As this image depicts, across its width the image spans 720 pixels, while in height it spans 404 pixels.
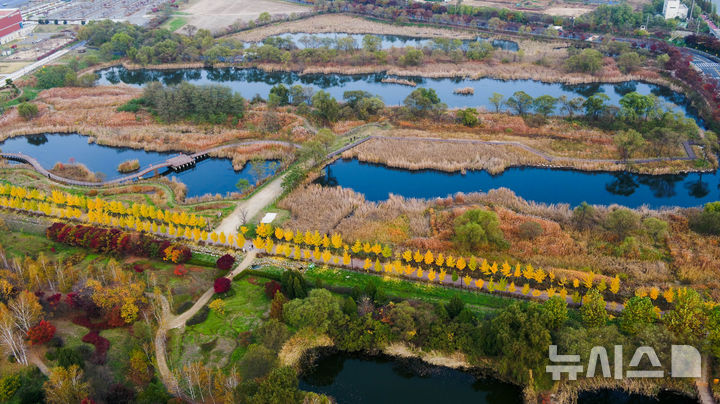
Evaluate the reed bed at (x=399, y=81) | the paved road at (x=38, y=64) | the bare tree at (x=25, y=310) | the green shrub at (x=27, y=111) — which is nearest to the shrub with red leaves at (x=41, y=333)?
the bare tree at (x=25, y=310)

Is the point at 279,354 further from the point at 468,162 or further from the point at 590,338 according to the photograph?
the point at 468,162

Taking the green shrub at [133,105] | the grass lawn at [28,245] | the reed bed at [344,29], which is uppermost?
the reed bed at [344,29]

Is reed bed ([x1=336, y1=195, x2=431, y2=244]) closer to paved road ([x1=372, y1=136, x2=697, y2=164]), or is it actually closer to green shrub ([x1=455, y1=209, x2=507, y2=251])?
green shrub ([x1=455, y1=209, x2=507, y2=251])

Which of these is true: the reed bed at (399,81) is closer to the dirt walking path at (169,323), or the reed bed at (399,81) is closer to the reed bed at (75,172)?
the reed bed at (75,172)

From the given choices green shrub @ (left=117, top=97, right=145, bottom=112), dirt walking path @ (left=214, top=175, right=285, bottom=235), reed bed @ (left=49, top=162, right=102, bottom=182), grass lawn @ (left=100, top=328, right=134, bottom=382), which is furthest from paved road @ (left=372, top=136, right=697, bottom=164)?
grass lawn @ (left=100, top=328, right=134, bottom=382)

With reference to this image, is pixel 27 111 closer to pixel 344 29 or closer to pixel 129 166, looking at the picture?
pixel 129 166

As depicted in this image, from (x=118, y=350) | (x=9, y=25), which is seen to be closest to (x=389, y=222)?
(x=118, y=350)

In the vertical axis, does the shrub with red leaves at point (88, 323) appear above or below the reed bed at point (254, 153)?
below
